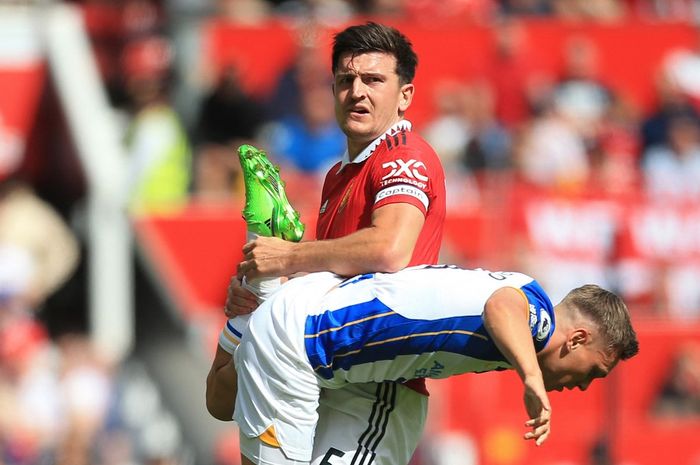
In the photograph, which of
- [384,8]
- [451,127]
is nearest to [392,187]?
[451,127]

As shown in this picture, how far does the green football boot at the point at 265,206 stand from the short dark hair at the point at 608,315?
1.07m

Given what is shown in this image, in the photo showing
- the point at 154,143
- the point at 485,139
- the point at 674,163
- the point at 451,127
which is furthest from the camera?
the point at 674,163

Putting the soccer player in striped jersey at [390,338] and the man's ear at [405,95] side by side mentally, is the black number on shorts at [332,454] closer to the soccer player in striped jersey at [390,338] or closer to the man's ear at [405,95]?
the soccer player in striped jersey at [390,338]

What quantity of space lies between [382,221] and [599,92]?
9.58 metres

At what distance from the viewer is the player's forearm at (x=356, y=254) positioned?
5211 millimetres

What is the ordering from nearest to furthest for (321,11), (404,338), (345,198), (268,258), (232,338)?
(404,338) < (268,258) < (345,198) < (232,338) < (321,11)

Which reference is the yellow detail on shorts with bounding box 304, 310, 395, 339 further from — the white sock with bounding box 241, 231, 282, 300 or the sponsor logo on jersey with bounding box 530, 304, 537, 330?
the sponsor logo on jersey with bounding box 530, 304, 537, 330

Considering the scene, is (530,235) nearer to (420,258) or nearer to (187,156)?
(187,156)

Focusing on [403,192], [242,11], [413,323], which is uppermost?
[242,11]

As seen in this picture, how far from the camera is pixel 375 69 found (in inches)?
218

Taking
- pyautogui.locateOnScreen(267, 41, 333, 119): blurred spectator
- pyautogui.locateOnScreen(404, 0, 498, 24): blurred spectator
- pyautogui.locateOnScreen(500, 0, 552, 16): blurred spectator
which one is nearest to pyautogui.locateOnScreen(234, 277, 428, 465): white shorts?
pyautogui.locateOnScreen(267, 41, 333, 119): blurred spectator

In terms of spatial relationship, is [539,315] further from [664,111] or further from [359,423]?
[664,111]

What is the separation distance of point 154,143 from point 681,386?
4814 millimetres

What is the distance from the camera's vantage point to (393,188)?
532 centimetres
